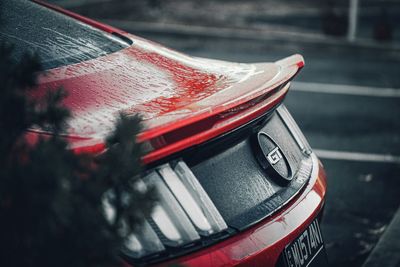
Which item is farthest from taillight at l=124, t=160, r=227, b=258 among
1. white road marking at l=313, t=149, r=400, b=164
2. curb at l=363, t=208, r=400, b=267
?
white road marking at l=313, t=149, r=400, b=164

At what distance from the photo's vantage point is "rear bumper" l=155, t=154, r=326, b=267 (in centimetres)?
247

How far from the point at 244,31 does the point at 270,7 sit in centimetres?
273

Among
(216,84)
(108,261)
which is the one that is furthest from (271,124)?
(108,261)

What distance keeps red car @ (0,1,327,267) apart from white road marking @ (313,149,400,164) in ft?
9.13

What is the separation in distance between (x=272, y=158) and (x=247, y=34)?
305 inches

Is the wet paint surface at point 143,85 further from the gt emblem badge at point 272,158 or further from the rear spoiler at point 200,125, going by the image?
the gt emblem badge at point 272,158

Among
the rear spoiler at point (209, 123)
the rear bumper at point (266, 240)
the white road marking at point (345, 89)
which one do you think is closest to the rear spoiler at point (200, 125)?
the rear spoiler at point (209, 123)

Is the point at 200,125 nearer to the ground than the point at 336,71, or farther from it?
farther from it

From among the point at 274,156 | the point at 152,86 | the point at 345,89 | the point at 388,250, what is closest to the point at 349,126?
the point at 345,89

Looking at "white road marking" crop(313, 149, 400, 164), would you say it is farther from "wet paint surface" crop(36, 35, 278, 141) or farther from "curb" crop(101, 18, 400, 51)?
"curb" crop(101, 18, 400, 51)

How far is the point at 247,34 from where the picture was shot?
10516mm

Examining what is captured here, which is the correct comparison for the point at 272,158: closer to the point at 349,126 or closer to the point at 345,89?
the point at 349,126

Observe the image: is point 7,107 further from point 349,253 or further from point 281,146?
point 349,253

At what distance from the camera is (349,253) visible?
4473 millimetres
